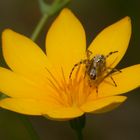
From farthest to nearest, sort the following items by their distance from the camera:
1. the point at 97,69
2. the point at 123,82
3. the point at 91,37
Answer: the point at 91,37, the point at 97,69, the point at 123,82

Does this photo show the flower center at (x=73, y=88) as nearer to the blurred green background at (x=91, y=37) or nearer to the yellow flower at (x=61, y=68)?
the yellow flower at (x=61, y=68)

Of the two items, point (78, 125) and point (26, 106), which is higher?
point (26, 106)

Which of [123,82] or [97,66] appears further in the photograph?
[97,66]

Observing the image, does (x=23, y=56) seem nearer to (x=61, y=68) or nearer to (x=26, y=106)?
(x=61, y=68)

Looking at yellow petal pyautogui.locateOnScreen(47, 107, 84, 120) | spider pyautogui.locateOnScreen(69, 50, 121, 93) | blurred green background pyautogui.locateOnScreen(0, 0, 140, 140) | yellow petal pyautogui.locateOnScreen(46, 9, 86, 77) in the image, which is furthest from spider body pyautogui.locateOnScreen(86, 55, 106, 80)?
blurred green background pyautogui.locateOnScreen(0, 0, 140, 140)

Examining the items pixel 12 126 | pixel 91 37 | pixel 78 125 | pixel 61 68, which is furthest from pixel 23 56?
pixel 91 37

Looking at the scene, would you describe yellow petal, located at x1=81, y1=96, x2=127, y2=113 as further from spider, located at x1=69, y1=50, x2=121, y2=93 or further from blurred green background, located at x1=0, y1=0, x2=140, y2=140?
blurred green background, located at x1=0, y1=0, x2=140, y2=140

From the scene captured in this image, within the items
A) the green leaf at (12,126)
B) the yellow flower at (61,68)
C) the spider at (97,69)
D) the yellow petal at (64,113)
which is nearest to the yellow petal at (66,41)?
the yellow flower at (61,68)
